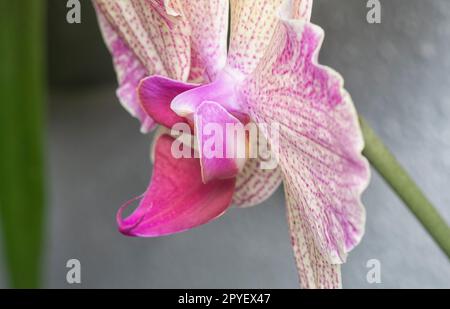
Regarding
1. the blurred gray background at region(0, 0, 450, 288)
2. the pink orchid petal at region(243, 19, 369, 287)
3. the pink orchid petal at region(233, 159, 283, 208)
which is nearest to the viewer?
the pink orchid petal at region(243, 19, 369, 287)

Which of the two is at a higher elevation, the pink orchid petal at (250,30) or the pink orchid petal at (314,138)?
the pink orchid petal at (250,30)

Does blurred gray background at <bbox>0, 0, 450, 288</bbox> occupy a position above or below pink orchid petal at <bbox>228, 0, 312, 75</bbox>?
below

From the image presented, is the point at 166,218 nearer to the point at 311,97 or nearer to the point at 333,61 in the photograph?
the point at 311,97

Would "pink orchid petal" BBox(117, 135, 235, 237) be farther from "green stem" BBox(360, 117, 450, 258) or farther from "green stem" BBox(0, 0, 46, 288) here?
"green stem" BBox(0, 0, 46, 288)

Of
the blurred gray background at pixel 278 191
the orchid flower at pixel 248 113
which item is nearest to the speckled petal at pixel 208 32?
the orchid flower at pixel 248 113

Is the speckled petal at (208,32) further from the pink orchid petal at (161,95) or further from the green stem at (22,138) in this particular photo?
the green stem at (22,138)

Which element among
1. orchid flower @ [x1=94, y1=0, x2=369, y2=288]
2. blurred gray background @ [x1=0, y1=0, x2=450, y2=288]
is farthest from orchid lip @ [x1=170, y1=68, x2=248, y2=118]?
blurred gray background @ [x1=0, y1=0, x2=450, y2=288]
